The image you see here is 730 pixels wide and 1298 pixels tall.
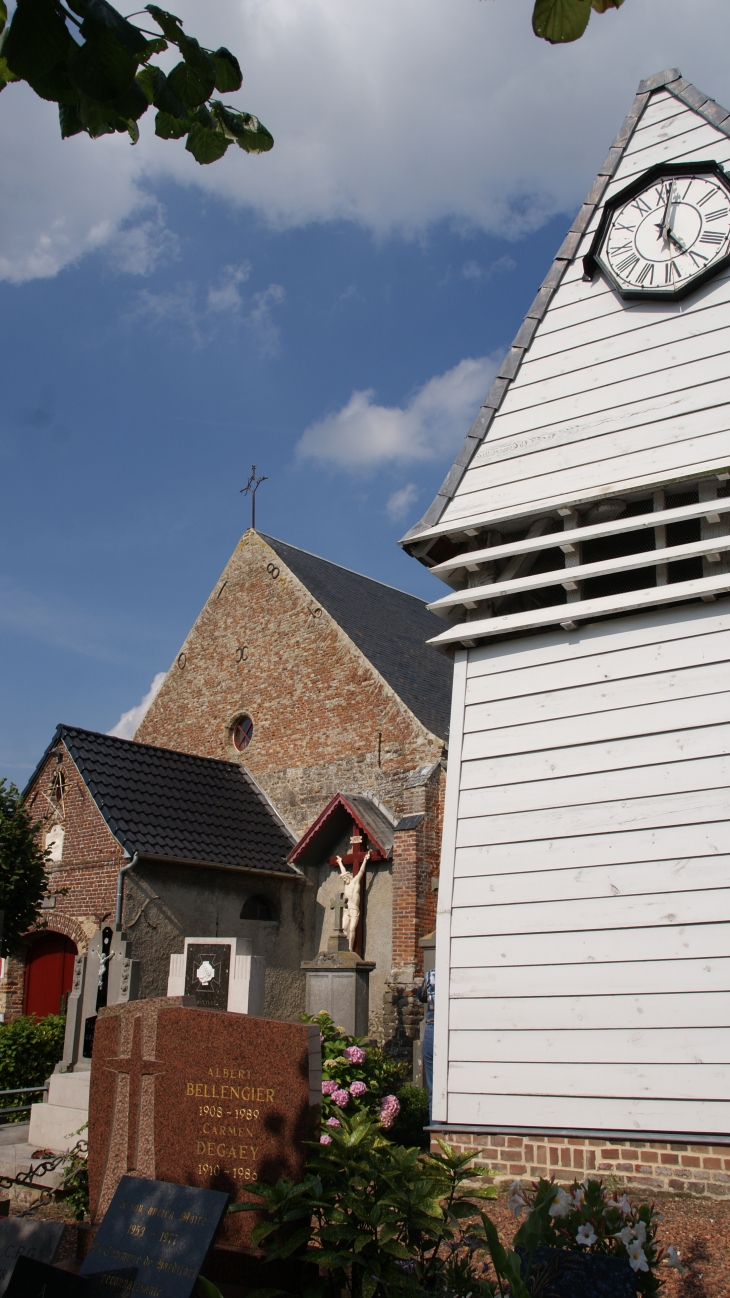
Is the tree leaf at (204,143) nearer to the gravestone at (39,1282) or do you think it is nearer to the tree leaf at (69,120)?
the tree leaf at (69,120)

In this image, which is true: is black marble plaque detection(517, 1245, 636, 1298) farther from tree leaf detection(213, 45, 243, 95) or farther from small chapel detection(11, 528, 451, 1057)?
small chapel detection(11, 528, 451, 1057)

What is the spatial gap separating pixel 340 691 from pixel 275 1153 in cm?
1157

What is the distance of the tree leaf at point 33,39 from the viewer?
2.78 meters

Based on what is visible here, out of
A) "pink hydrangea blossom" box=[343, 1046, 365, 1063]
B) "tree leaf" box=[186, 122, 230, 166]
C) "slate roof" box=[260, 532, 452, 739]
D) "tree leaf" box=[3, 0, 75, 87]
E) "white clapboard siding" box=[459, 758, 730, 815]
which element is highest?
"slate roof" box=[260, 532, 452, 739]

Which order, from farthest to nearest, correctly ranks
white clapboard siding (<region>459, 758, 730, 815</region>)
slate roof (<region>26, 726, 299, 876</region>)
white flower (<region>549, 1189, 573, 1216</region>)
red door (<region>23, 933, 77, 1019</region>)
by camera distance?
red door (<region>23, 933, 77, 1019</region>) < slate roof (<region>26, 726, 299, 876</region>) < white clapboard siding (<region>459, 758, 730, 815</region>) < white flower (<region>549, 1189, 573, 1216</region>)

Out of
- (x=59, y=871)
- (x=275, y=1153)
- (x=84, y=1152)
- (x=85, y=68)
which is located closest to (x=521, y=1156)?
(x=275, y=1153)

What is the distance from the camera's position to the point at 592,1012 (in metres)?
7.32

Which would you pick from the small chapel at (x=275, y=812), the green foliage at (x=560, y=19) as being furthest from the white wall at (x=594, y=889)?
the small chapel at (x=275, y=812)

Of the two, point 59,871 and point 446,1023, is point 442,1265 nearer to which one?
point 446,1023

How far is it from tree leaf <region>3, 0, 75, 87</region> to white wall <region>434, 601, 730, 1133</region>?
623cm

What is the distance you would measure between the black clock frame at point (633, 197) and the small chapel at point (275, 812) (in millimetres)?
7872

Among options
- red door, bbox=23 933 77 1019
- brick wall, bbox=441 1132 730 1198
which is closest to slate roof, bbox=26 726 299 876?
red door, bbox=23 933 77 1019

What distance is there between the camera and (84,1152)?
7926mm

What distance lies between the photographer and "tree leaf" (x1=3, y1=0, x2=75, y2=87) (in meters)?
2.78
